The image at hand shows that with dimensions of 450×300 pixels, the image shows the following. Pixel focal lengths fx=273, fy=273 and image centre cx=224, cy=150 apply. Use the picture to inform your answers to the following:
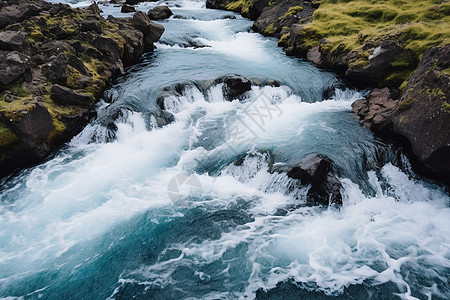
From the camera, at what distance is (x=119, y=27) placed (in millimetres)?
20422

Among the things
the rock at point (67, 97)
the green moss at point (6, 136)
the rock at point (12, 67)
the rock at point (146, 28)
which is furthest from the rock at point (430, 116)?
the rock at point (146, 28)

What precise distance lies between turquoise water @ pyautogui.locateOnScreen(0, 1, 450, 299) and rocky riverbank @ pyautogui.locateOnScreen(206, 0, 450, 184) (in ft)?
3.82

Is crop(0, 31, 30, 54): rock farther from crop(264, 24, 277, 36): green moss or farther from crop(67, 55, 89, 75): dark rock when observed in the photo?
crop(264, 24, 277, 36): green moss

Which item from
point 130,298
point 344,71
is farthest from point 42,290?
point 344,71

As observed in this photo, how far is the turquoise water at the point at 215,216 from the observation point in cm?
683

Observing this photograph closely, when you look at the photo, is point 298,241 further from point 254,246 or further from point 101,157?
point 101,157

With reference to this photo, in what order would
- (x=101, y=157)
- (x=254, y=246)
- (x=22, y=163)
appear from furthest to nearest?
(x=101, y=157)
(x=22, y=163)
(x=254, y=246)

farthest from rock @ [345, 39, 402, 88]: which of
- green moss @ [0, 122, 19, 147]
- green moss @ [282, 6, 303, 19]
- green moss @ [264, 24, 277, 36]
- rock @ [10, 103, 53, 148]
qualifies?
green moss @ [0, 122, 19, 147]

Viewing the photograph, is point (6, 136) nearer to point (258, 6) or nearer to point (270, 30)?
point (270, 30)

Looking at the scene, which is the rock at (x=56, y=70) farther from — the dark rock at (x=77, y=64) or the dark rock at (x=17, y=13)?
the dark rock at (x=17, y=13)

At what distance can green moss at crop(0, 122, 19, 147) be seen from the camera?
977 cm

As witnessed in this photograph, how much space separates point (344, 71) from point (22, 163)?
1768cm

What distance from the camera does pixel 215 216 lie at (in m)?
8.74

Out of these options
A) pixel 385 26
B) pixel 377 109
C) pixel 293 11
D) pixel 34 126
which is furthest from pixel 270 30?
pixel 34 126
